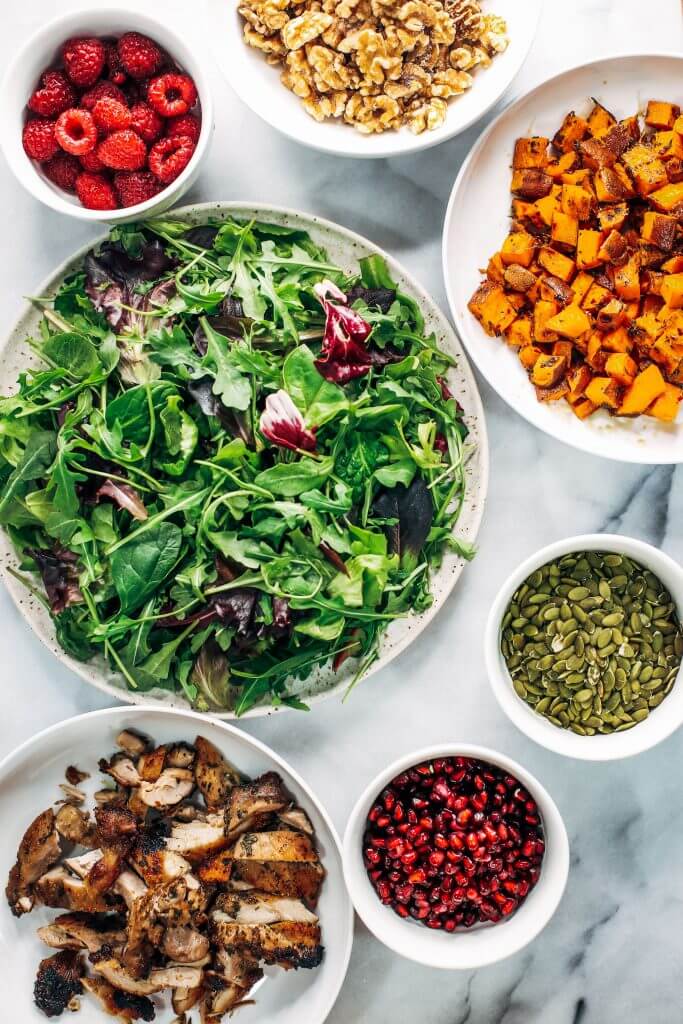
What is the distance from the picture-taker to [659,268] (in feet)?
4.37

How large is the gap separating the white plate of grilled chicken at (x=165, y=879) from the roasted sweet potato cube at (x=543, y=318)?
816 millimetres

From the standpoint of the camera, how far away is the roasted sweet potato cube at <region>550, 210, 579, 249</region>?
4.33 feet

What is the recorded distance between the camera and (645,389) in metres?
1.34

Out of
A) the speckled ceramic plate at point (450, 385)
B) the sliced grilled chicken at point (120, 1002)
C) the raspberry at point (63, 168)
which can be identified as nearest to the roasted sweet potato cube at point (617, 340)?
the speckled ceramic plate at point (450, 385)

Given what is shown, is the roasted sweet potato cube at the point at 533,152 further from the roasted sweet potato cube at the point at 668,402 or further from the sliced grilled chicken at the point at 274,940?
the sliced grilled chicken at the point at 274,940

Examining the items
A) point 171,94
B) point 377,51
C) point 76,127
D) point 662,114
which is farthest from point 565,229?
point 76,127

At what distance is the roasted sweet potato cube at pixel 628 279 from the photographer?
1.31 metres

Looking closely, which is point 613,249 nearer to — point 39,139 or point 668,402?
point 668,402

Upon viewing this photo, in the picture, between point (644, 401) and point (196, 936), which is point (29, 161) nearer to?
point (644, 401)

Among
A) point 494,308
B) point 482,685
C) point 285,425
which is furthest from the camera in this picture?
point 482,685

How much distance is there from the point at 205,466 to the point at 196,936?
2.56ft

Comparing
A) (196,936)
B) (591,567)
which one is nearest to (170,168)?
(591,567)

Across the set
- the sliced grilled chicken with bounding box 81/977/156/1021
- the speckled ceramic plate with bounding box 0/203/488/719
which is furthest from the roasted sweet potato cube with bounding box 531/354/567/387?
the sliced grilled chicken with bounding box 81/977/156/1021

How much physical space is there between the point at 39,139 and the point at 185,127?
23 centimetres
